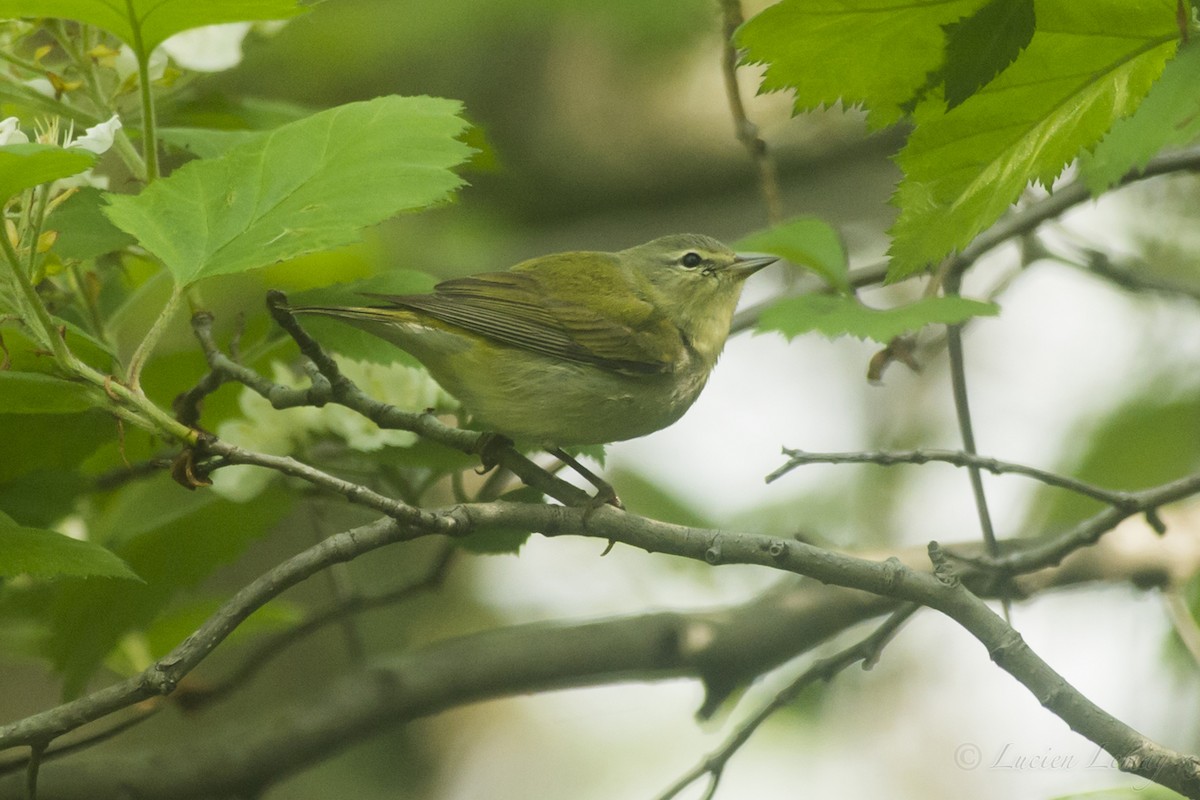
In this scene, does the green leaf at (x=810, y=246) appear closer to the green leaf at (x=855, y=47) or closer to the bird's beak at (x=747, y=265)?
the green leaf at (x=855, y=47)

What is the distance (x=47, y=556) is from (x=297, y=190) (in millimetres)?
691

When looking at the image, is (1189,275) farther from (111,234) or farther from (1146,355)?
(111,234)

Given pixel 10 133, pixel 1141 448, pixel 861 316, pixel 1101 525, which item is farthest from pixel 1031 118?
pixel 1141 448

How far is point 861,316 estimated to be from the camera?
8.05 ft

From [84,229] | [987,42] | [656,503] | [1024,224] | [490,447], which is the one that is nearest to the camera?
[987,42]

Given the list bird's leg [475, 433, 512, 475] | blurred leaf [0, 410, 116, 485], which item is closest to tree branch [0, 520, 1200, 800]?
bird's leg [475, 433, 512, 475]

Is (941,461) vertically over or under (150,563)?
over

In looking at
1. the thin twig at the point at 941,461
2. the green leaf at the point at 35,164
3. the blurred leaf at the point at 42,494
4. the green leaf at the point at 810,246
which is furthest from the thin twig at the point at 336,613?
the green leaf at the point at 35,164

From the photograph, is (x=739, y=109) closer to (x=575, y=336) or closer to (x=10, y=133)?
(x=575, y=336)

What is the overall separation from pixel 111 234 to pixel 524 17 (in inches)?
177

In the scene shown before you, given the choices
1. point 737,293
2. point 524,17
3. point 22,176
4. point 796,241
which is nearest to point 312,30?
point 524,17

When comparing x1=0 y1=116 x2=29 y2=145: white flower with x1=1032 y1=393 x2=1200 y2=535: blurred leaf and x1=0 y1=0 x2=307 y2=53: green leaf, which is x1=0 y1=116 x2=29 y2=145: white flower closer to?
x1=0 y1=0 x2=307 y2=53: green leaf

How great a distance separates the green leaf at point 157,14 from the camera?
1879mm

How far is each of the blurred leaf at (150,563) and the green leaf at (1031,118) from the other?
1619 millimetres
